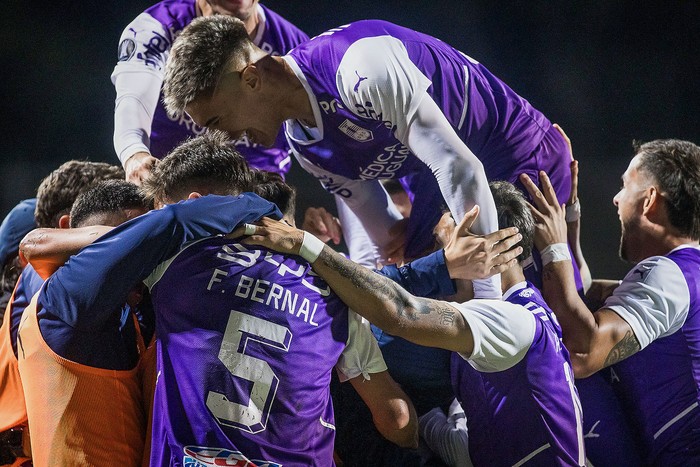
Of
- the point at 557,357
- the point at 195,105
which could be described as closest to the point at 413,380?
the point at 557,357

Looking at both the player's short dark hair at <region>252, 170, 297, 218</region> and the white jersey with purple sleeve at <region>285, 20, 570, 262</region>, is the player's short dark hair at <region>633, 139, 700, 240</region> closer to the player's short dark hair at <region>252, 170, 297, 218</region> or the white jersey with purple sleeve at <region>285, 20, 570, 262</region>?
the white jersey with purple sleeve at <region>285, 20, 570, 262</region>

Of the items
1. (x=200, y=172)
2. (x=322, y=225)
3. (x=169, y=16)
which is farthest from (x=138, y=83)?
(x=200, y=172)

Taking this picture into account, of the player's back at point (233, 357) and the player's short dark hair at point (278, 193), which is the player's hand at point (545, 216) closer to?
the player's short dark hair at point (278, 193)

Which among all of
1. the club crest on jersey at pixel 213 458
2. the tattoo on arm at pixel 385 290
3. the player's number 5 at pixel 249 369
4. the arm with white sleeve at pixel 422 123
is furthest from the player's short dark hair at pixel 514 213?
the club crest on jersey at pixel 213 458

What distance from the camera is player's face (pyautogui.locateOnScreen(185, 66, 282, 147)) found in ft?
6.78

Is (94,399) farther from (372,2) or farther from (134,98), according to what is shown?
(372,2)

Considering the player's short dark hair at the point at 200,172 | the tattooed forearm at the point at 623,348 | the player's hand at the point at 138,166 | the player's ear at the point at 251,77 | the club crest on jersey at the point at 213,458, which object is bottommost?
the club crest on jersey at the point at 213,458

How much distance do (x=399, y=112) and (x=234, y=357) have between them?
738 mm

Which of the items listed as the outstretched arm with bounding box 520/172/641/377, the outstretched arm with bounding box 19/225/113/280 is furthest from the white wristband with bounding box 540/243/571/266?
the outstretched arm with bounding box 19/225/113/280

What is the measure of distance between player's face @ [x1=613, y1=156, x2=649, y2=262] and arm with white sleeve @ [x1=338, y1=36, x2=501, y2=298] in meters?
0.73

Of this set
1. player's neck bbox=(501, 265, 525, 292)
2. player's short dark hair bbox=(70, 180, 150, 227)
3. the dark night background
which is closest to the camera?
player's short dark hair bbox=(70, 180, 150, 227)

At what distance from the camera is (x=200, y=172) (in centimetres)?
174

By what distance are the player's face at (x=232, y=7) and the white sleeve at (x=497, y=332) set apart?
4.64ft

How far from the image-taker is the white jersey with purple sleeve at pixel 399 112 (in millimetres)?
1920
